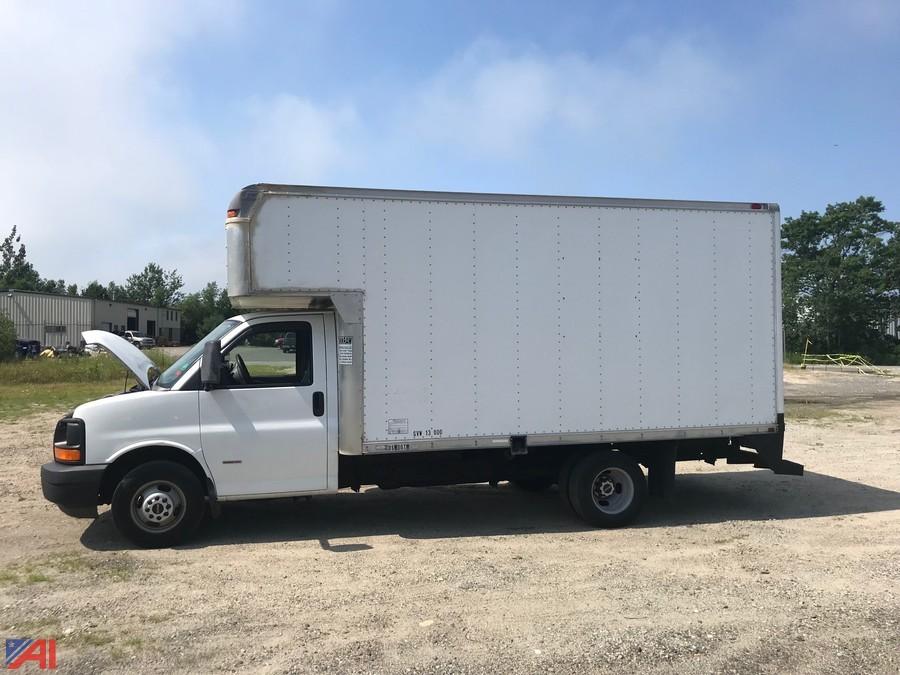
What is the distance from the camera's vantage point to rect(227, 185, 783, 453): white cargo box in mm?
6348

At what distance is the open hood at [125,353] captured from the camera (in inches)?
254

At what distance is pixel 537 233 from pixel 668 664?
160 inches

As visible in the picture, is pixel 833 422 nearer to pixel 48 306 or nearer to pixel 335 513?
pixel 335 513

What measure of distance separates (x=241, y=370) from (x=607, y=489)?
3.88 m

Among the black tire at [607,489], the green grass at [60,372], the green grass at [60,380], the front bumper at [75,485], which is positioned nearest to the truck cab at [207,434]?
the front bumper at [75,485]

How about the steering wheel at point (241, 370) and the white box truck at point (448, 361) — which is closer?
the white box truck at point (448, 361)

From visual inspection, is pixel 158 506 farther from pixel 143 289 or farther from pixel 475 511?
pixel 143 289

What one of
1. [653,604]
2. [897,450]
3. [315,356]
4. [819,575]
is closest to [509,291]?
[315,356]

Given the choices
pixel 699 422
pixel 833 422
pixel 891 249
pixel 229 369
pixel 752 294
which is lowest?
pixel 833 422

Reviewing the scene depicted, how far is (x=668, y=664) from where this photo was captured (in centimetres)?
392

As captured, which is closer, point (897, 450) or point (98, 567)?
point (98, 567)

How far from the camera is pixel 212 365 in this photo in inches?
241

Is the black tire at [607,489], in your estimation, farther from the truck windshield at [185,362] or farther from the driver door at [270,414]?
the truck windshield at [185,362]

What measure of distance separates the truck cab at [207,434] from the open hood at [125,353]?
0.02m
